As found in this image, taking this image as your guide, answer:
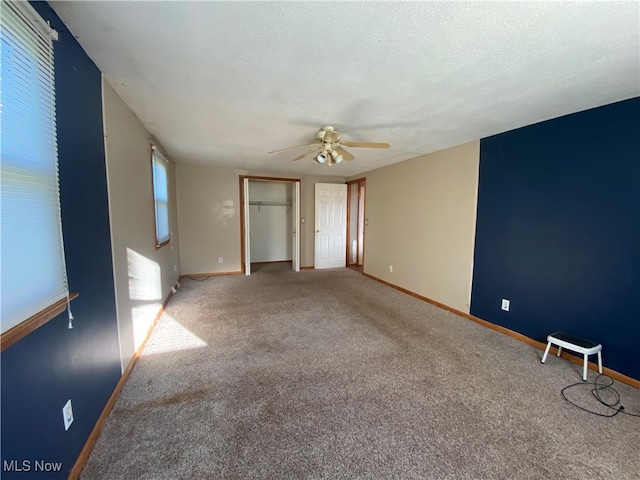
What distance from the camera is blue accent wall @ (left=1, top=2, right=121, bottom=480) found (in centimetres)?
98

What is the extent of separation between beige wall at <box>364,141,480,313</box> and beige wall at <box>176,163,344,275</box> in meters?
2.44

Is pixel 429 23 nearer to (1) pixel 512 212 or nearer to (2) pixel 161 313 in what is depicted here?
(1) pixel 512 212

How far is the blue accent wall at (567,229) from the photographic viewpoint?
2076 millimetres

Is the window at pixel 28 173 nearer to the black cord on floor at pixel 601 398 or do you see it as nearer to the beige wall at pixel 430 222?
the black cord on floor at pixel 601 398

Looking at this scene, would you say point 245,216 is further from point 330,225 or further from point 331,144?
point 331,144

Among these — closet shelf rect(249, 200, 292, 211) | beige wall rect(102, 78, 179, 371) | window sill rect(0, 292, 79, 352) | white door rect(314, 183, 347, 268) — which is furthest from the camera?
closet shelf rect(249, 200, 292, 211)

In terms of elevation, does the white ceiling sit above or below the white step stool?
above

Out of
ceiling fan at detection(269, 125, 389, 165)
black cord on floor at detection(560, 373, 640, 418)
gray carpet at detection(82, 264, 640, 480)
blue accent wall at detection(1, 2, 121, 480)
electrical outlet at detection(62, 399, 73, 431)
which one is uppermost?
ceiling fan at detection(269, 125, 389, 165)

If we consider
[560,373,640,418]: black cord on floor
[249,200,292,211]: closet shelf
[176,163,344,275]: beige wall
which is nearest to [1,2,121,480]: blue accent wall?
[560,373,640,418]: black cord on floor

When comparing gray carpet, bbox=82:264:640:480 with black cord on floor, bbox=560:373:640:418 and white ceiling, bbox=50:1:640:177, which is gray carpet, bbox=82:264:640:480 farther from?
white ceiling, bbox=50:1:640:177

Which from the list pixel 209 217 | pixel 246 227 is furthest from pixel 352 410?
pixel 209 217

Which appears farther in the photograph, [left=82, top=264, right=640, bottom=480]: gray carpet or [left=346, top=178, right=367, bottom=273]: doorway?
[left=346, top=178, right=367, bottom=273]: doorway

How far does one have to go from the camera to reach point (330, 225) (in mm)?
6109

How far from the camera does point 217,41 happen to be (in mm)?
1407
